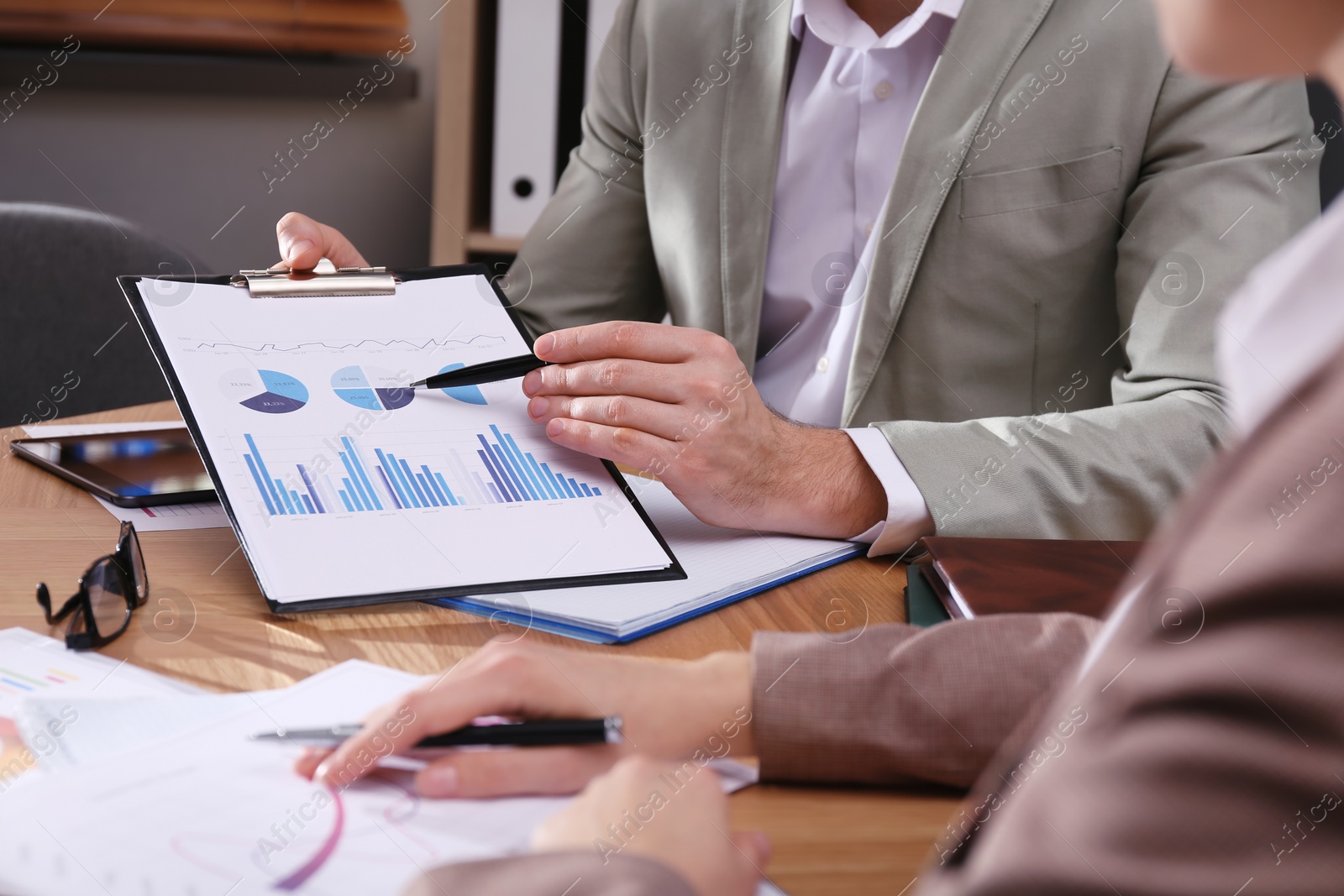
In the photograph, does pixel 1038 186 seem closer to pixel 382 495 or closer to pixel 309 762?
pixel 382 495

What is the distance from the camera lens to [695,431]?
2.64ft

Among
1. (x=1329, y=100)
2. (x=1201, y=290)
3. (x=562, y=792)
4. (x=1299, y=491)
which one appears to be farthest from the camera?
(x=1329, y=100)

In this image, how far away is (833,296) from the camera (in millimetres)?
1265

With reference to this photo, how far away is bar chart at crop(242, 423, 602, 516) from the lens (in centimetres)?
70

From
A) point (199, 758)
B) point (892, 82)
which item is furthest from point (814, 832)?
point (892, 82)

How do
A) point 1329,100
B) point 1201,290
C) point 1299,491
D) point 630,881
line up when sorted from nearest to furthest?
1. point 1299,491
2. point 630,881
3. point 1201,290
4. point 1329,100

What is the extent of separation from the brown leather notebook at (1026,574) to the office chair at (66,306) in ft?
3.28

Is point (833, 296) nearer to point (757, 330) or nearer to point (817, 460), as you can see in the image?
point (757, 330)

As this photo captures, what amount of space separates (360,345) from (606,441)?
19cm

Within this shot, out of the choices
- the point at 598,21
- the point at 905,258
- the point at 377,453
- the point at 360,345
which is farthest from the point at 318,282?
the point at 598,21

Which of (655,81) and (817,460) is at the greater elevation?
(655,81)

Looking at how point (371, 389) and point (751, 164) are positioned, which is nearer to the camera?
point (371, 389)

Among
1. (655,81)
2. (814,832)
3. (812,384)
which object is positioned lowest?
(812,384)

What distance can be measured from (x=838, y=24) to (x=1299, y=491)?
111cm
